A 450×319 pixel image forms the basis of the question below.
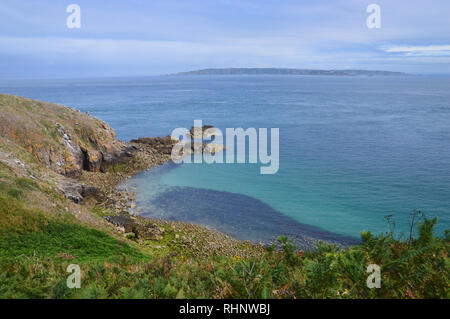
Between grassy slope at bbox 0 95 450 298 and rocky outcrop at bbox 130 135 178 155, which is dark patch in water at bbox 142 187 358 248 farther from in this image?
rocky outcrop at bbox 130 135 178 155

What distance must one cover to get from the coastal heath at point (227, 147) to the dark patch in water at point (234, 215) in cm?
951

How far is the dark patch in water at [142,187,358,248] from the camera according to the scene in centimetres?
2422

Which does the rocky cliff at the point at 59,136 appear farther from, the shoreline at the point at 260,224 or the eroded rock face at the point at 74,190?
the eroded rock face at the point at 74,190

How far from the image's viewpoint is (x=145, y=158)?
42.5 metres

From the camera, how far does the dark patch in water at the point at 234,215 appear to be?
24.2m

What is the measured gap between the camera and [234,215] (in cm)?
2786

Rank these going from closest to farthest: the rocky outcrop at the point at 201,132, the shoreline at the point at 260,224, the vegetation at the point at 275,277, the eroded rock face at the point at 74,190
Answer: the vegetation at the point at 275,277
the shoreline at the point at 260,224
the eroded rock face at the point at 74,190
the rocky outcrop at the point at 201,132

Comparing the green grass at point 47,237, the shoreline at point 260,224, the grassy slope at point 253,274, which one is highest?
the grassy slope at point 253,274

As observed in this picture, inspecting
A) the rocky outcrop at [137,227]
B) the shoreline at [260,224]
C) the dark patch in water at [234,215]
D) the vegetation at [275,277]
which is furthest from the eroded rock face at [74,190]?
the vegetation at [275,277]

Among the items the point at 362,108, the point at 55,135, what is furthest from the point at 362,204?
the point at 362,108

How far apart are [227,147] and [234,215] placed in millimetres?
23521

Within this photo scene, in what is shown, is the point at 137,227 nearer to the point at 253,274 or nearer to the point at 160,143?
the point at 253,274

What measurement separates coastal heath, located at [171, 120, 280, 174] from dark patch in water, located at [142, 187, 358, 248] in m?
9.51
